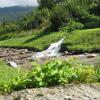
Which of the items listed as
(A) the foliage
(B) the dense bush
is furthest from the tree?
(A) the foliage

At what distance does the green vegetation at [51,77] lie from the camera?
438 inches

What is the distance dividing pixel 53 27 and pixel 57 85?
58.9 m

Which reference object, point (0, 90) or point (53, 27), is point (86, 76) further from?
point (53, 27)

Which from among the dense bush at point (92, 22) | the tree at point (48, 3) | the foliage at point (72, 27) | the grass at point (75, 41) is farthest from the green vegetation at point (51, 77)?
the tree at point (48, 3)

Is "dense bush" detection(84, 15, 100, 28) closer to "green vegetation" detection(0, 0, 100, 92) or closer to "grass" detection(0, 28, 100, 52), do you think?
"green vegetation" detection(0, 0, 100, 92)

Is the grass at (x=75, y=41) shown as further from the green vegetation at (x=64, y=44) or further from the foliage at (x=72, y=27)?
the foliage at (x=72, y=27)

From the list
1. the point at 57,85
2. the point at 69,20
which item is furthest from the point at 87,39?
the point at 57,85

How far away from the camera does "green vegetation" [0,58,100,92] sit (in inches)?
438

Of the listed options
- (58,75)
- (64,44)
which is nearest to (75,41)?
(64,44)

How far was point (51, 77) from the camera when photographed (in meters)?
→ 11.3

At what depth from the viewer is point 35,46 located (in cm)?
5828

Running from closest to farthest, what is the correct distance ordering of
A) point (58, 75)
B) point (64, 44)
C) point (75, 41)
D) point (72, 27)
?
point (58, 75), point (75, 41), point (64, 44), point (72, 27)

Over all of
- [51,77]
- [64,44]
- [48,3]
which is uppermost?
[51,77]

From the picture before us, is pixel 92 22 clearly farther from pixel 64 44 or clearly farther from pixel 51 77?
pixel 51 77
